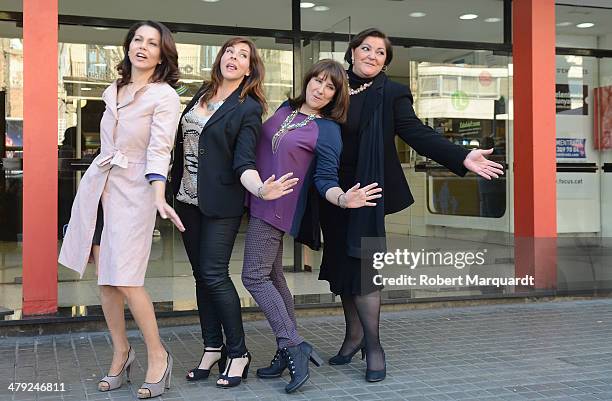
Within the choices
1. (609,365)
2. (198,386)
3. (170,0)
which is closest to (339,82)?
(198,386)

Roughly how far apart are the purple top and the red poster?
27.7 feet

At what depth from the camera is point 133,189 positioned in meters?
3.64

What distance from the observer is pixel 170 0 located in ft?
25.6

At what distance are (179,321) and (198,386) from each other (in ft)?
5.32

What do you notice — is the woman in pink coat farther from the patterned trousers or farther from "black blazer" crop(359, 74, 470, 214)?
"black blazer" crop(359, 74, 470, 214)

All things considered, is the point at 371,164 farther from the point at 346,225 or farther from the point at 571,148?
the point at 571,148

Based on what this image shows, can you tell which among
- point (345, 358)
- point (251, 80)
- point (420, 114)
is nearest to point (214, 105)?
point (251, 80)

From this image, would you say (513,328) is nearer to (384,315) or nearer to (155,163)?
(384,315)

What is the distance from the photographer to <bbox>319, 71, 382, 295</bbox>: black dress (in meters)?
4.07

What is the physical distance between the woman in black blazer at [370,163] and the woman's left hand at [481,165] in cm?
11

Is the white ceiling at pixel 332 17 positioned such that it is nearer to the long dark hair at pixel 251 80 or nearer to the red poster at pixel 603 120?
the red poster at pixel 603 120

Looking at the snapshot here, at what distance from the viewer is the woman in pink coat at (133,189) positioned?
3600 millimetres

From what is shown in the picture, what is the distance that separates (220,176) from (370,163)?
848mm

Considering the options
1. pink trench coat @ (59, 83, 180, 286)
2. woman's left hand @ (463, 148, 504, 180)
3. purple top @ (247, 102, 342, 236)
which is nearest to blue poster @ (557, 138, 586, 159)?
woman's left hand @ (463, 148, 504, 180)
